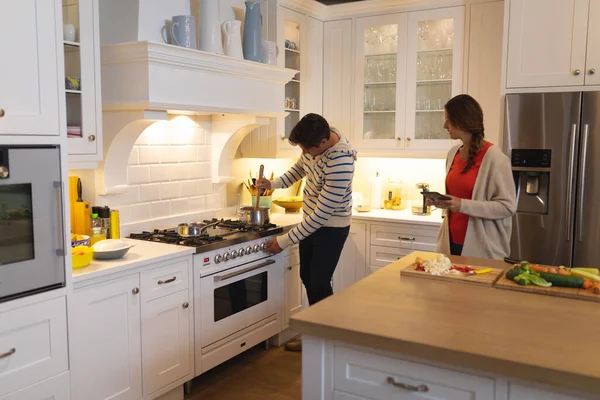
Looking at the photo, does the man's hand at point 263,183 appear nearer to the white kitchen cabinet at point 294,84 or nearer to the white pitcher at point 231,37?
the white kitchen cabinet at point 294,84

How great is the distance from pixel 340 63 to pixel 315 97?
354 millimetres

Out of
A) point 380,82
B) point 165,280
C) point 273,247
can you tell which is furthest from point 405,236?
point 165,280

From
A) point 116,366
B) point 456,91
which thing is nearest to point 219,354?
point 116,366

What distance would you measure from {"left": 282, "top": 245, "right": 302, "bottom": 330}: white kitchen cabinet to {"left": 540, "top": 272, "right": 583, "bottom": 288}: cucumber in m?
2.06

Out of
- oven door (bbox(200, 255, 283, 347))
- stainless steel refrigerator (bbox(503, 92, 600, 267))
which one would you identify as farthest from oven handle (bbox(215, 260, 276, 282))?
stainless steel refrigerator (bbox(503, 92, 600, 267))

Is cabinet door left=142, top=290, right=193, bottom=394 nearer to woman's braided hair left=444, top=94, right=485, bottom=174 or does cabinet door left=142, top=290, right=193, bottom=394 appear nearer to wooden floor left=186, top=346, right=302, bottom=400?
wooden floor left=186, top=346, right=302, bottom=400

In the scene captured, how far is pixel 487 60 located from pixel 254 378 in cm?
274

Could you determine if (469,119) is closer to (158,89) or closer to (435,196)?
(435,196)

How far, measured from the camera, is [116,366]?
271cm

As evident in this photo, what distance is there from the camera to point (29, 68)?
2145 mm

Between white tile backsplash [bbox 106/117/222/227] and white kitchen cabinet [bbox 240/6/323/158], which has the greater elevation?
white kitchen cabinet [bbox 240/6/323/158]

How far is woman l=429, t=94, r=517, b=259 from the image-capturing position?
268 cm

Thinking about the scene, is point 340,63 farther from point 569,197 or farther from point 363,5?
point 569,197

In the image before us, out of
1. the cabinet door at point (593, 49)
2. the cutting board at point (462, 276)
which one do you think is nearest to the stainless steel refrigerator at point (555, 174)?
the cabinet door at point (593, 49)
